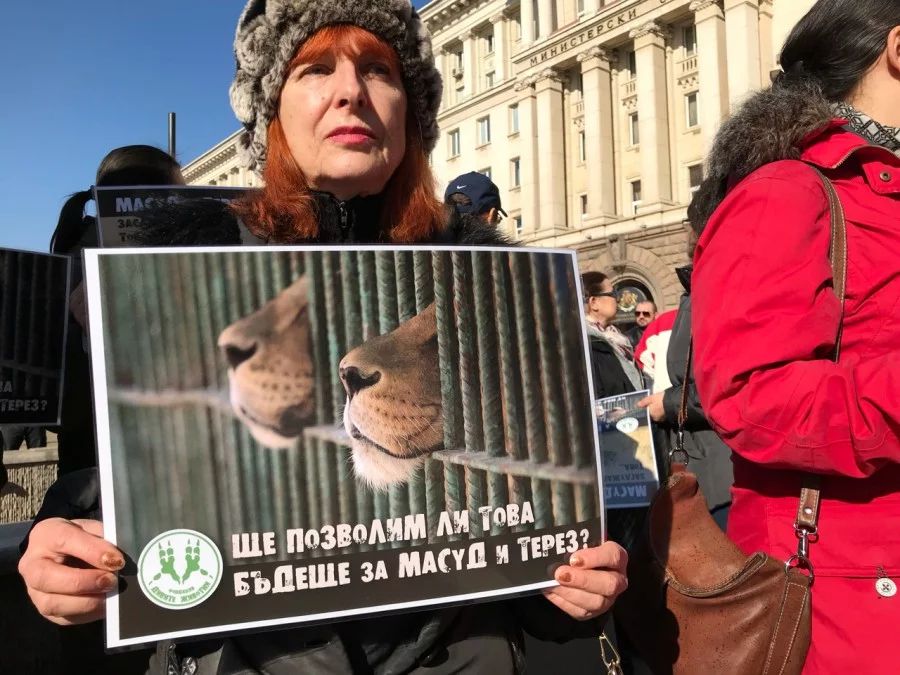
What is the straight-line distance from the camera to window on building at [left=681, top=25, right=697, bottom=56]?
2606 cm

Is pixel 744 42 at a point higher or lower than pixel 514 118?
lower

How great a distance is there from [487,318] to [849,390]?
0.66 meters

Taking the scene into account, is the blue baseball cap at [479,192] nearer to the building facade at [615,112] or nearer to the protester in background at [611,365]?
the protester in background at [611,365]

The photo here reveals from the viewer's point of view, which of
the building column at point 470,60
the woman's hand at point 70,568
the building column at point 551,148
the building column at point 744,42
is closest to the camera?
the woman's hand at point 70,568

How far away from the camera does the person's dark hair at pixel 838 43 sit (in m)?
1.51

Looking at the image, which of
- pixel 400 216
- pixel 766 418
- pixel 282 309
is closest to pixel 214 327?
pixel 282 309

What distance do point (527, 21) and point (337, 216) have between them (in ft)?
109

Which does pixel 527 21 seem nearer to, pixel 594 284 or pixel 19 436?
pixel 594 284

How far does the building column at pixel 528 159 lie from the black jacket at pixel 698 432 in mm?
27217

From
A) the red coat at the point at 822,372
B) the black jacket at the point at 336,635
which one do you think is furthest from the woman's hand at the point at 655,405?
the black jacket at the point at 336,635

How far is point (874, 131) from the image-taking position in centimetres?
148

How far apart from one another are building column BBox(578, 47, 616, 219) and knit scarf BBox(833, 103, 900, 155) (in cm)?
2648

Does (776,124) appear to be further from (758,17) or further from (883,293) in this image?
(758,17)

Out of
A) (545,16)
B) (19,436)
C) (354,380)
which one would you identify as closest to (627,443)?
(354,380)
